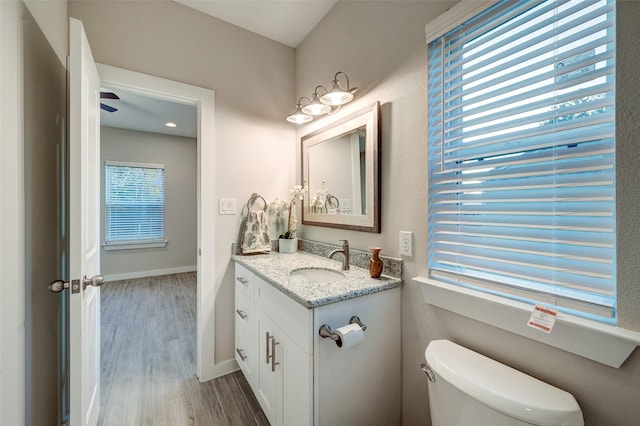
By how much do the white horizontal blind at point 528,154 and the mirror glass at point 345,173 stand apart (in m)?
0.35

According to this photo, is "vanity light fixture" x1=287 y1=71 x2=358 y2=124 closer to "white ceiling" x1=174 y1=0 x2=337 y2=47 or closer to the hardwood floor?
"white ceiling" x1=174 y1=0 x2=337 y2=47

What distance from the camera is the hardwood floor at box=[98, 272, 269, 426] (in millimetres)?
1553

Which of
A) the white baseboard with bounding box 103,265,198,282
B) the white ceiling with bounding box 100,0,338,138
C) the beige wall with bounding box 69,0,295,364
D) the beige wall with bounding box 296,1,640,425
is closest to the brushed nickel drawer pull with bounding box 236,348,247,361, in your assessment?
the beige wall with bounding box 69,0,295,364

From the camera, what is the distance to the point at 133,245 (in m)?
4.52

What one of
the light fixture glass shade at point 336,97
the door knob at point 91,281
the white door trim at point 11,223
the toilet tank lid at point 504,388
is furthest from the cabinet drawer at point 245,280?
the light fixture glass shade at point 336,97

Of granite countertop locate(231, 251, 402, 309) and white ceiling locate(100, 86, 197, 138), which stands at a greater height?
white ceiling locate(100, 86, 197, 138)

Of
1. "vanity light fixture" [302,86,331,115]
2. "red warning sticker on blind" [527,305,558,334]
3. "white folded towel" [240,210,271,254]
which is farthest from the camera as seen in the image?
"white folded towel" [240,210,271,254]

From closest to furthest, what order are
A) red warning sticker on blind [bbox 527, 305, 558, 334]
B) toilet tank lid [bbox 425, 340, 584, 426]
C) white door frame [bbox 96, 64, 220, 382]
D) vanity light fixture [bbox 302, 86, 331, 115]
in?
toilet tank lid [bbox 425, 340, 584, 426] → red warning sticker on blind [bbox 527, 305, 558, 334] → vanity light fixture [bbox 302, 86, 331, 115] → white door frame [bbox 96, 64, 220, 382]

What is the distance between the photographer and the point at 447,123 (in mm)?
1150

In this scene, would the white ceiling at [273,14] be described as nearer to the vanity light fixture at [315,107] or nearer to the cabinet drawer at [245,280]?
the vanity light fixture at [315,107]

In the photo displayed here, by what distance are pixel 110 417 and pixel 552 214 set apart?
242 cm

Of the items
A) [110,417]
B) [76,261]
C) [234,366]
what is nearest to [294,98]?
[76,261]

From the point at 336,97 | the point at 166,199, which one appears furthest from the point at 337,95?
the point at 166,199

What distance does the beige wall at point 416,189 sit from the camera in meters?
0.71
